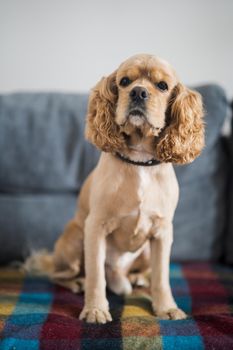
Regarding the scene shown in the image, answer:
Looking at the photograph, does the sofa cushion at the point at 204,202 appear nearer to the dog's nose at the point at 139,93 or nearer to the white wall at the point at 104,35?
the white wall at the point at 104,35

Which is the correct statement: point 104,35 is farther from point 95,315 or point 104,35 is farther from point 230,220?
point 95,315

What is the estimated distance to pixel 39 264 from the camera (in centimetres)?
209

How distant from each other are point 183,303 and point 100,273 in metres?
0.39

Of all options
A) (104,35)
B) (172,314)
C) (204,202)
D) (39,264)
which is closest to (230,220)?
(204,202)

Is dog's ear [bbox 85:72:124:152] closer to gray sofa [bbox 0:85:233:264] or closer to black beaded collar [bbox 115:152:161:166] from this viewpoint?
black beaded collar [bbox 115:152:161:166]

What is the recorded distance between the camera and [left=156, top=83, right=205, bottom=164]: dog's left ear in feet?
4.91

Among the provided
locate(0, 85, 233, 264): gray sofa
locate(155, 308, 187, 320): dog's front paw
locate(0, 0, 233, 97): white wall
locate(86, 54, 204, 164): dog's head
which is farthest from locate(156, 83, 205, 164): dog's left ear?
locate(0, 0, 233, 97): white wall

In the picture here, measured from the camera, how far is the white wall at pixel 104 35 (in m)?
2.45

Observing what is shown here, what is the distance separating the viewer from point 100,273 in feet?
5.04

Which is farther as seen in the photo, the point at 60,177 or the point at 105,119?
the point at 60,177

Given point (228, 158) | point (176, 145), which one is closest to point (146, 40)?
point (228, 158)

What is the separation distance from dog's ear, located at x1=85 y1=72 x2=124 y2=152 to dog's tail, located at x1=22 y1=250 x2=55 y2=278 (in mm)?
767

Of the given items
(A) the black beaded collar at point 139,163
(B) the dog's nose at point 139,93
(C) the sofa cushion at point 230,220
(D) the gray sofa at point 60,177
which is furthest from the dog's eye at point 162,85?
(C) the sofa cushion at point 230,220

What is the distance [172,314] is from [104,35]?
159 centimetres
